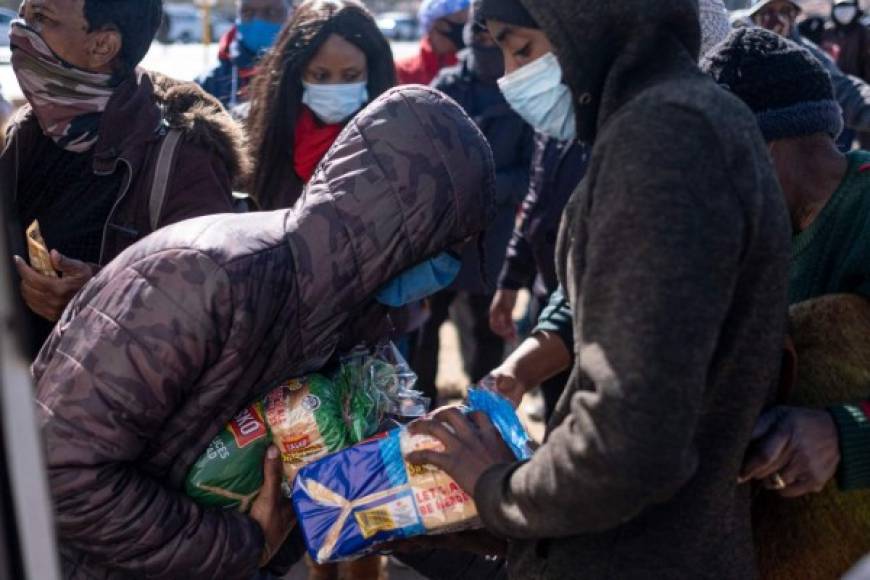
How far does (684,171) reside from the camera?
1258 millimetres

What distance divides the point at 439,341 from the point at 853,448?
324cm

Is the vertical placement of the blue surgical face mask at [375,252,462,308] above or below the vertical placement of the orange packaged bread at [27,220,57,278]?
above

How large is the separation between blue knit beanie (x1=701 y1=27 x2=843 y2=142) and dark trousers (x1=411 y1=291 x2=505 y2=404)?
292 centimetres

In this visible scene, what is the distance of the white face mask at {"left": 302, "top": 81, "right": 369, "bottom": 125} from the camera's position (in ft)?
12.4

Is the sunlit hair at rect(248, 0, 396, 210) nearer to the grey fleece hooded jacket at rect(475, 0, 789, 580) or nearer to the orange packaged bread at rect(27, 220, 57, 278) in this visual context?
the orange packaged bread at rect(27, 220, 57, 278)

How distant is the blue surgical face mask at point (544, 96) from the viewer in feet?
5.20

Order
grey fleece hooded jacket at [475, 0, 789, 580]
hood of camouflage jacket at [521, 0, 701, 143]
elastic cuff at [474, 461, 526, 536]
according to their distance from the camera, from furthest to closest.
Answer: elastic cuff at [474, 461, 526, 536] < hood of camouflage jacket at [521, 0, 701, 143] < grey fleece hooded jacket at [475, 0, 789, 580]

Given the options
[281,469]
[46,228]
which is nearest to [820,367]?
[281,469]

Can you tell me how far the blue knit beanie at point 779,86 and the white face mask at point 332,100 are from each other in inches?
82.9

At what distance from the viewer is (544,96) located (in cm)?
165

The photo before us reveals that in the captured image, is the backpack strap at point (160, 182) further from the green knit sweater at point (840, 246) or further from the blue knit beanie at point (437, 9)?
the blue knit beanie at point (437, 9)

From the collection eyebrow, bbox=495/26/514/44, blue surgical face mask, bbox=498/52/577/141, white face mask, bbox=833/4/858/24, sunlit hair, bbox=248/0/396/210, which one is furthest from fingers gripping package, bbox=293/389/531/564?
white face mask, bbox=833/4/858/24

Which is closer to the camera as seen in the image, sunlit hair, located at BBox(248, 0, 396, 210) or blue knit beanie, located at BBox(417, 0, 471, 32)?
sunlit hair, located at BBox(248, 0, 396, 210)

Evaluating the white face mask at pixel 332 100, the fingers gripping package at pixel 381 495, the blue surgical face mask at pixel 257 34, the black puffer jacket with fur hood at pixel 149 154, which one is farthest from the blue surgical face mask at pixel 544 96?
the blue surgical face mask at pixel 257 34
